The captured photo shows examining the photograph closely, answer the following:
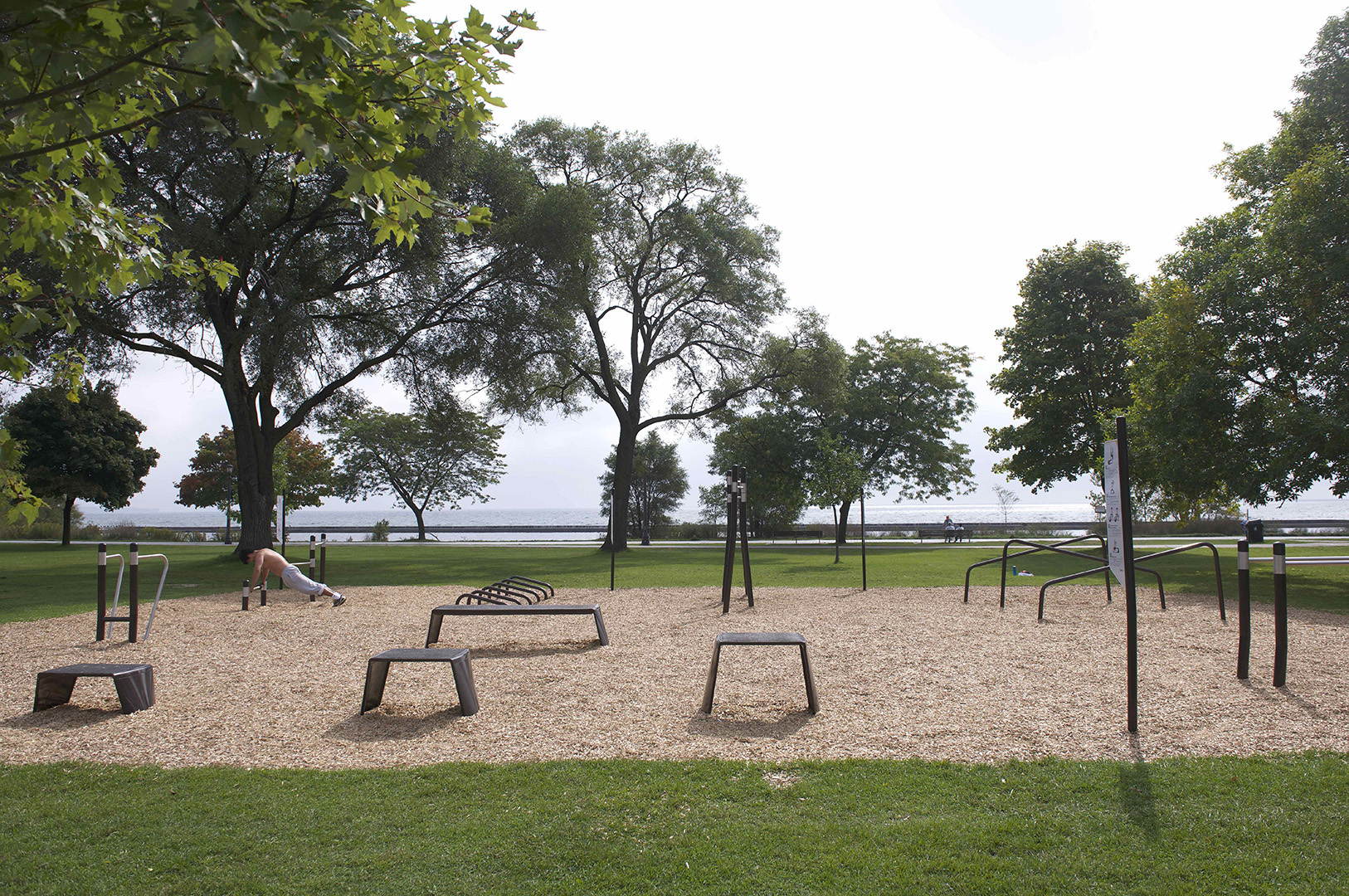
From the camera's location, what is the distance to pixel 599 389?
1305 inches

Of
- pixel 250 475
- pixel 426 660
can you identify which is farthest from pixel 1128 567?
pixel 250 475

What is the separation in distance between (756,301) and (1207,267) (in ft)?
48.7

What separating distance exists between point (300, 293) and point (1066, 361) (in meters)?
24.4

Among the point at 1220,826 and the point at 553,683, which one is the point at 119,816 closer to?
the point at 553,683

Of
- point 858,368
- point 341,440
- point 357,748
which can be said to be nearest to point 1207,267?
point 858,368

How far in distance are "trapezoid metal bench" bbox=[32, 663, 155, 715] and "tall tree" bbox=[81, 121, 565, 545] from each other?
42.2 feet

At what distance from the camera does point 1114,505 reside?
5.32 metres

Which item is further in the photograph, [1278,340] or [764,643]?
[1278,340]

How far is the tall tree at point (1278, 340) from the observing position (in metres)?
14.9

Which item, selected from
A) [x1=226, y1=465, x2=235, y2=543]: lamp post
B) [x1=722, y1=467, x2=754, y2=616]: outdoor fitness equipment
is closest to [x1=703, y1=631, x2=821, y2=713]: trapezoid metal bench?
[x1=722, y1=467, x2=754, y2=616]: outdoor fitness equipment

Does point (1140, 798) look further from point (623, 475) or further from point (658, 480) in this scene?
point (658, 480)

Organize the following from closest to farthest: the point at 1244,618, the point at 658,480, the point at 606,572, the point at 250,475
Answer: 1. the point at 1244,618
2. the point at 606,572
3. the point at 250,475
4. the point at 658,480

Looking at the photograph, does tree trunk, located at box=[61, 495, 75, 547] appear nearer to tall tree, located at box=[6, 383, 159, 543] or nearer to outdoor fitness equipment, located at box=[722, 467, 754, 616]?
tall tree, located at box=[6, 383, 159, 543]

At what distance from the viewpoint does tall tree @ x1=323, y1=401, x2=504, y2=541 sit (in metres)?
50.3
